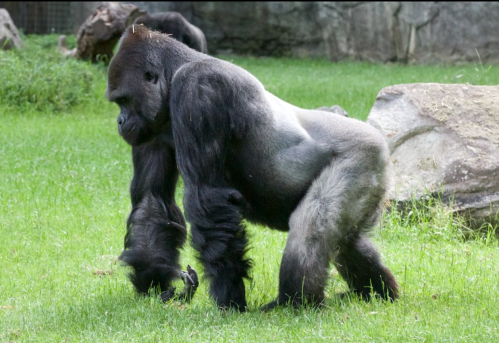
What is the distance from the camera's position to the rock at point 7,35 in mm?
11133

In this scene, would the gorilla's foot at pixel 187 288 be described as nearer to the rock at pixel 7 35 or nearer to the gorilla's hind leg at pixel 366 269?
the gorilla's hind leg at pixel 366 269

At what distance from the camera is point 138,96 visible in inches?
141

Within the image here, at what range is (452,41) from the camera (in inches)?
543

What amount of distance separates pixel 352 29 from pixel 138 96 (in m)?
11.6

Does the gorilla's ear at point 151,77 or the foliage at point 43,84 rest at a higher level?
the gorilla's ear at point 151,77

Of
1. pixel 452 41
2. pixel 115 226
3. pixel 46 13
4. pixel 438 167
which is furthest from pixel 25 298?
pixel 46 13

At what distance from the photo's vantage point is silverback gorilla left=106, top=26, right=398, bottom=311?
3.34 m

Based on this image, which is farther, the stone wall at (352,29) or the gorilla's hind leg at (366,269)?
the stone wall at (352,29)

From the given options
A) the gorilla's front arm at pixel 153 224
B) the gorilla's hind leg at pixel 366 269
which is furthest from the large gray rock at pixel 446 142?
the gorilla's front arm at pixel 153 224

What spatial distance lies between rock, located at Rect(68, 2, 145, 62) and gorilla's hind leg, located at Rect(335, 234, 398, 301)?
752cm

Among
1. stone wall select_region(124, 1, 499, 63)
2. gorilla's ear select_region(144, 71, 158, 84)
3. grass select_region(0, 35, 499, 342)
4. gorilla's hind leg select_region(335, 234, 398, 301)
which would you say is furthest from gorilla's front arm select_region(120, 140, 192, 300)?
stone wall select_region(124, 1, 499, 63)

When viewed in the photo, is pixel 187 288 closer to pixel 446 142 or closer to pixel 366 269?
pixel 366 269

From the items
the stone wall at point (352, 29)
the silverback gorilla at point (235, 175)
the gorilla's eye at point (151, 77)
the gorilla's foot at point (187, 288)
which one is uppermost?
the gorilla's eye at point (151, 77)

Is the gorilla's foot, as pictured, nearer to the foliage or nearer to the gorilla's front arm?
the gorilla's front arm
